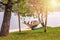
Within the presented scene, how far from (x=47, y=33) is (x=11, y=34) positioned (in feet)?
2.54

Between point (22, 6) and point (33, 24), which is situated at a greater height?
point (22, 6)

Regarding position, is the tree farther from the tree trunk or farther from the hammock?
the hammock

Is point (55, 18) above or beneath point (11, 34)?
above

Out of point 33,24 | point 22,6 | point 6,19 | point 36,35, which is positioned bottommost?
point 36,35

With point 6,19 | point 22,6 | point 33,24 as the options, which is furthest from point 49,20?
point 6,19

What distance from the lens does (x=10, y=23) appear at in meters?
4.20

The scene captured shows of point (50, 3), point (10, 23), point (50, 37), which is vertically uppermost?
point (50, 3)

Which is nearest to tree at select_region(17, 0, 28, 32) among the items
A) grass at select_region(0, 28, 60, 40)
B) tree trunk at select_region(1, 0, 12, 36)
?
tree trunk at select_region(1, 0, 12, 36)

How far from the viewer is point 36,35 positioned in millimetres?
4270

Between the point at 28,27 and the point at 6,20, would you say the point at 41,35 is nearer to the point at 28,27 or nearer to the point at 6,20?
the point at 28,27

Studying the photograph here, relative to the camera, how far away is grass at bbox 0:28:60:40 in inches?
163

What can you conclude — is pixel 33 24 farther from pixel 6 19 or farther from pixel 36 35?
pixel 6 19

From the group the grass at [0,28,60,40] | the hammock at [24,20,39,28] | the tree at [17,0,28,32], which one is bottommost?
the grass at [0,28,60,40]

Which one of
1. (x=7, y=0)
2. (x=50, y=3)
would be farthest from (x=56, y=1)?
(x=7, y=0)
